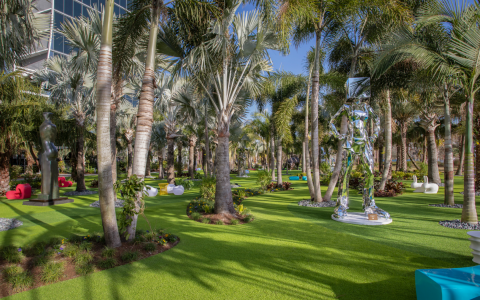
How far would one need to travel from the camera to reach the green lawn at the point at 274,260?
3.48 metres

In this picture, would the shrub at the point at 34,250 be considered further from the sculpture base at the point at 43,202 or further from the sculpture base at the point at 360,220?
the sculpture base at the point at 360,220

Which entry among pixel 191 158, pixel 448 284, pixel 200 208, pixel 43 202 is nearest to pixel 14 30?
pixel 200 208

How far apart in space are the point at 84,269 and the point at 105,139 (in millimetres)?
2125

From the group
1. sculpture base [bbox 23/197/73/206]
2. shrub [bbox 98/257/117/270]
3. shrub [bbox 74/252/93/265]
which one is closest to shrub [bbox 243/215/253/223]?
shrub [bbox 98/257/117/270]

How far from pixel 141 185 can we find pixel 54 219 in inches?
201

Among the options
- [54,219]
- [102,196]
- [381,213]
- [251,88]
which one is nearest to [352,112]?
[381,213]

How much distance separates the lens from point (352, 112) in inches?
291

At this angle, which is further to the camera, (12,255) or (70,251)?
(70,251)

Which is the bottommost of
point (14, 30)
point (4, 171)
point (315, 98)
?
point (4, 171)

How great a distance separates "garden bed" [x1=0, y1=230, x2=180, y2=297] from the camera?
144 inches

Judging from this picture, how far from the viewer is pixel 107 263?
4.21 metres

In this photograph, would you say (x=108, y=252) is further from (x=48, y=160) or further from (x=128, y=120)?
(x=128, y=120)

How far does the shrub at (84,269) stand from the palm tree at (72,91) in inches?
474

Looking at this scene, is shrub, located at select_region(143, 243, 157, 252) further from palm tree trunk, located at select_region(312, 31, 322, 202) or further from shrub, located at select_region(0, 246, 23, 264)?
palm tree trunk, located at select_region(312, 31, 322, 202)
